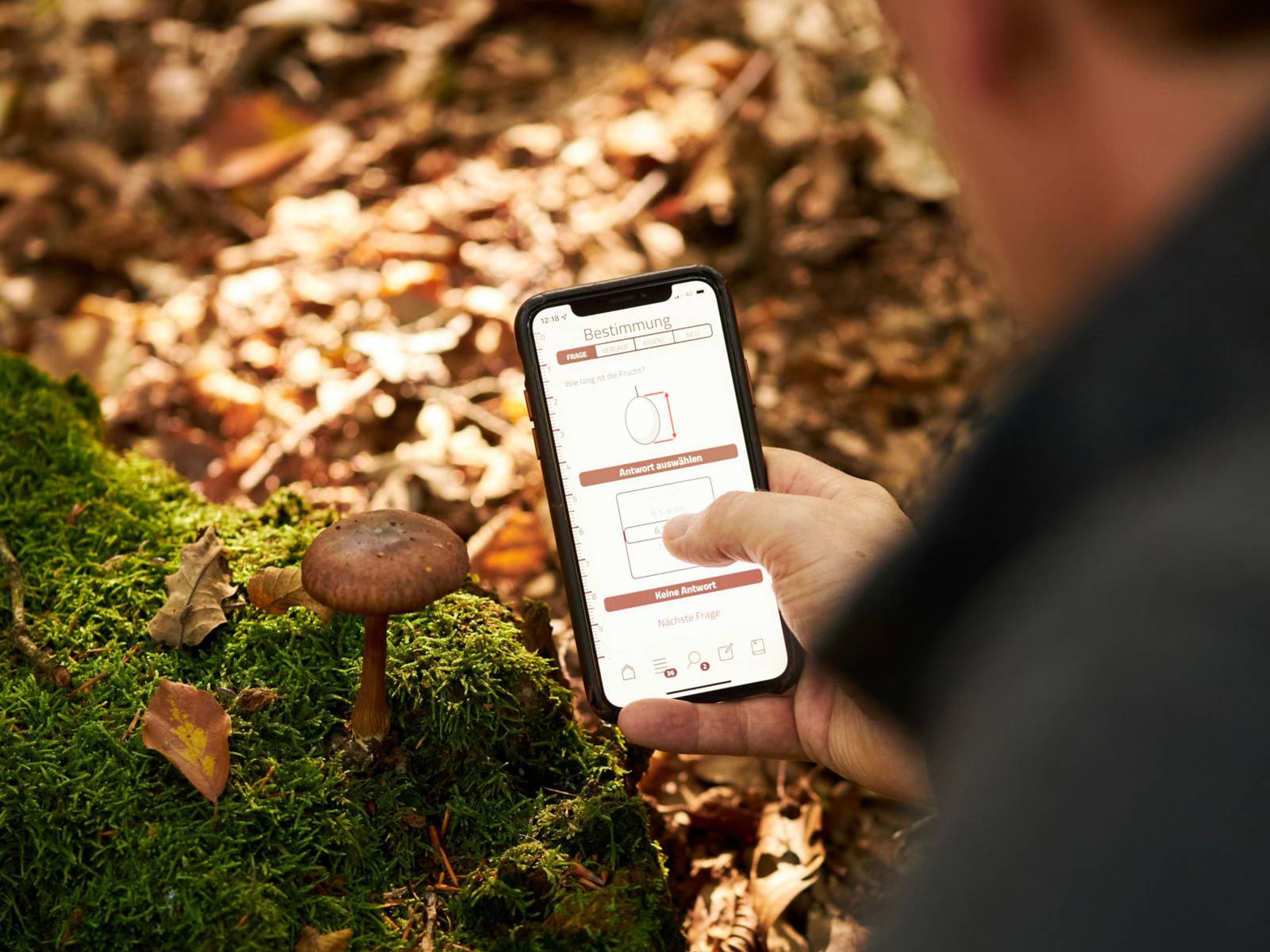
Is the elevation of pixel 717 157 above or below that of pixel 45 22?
below

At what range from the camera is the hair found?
85cm

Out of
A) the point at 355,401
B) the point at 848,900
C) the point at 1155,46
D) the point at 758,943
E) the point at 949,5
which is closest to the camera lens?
the point at 1155,46

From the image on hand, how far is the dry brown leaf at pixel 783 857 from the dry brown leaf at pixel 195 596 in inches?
59.6

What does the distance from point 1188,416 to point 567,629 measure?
243 cm

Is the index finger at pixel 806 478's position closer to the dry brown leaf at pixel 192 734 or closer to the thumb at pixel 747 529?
the thumb at pixel 747 529

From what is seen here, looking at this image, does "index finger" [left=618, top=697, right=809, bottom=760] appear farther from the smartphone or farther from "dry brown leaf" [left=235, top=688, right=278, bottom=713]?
"dry brown leaf" [left=235, top=688, right=278, bottom=713]

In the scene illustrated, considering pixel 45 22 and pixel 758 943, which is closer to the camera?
pixel 758 943

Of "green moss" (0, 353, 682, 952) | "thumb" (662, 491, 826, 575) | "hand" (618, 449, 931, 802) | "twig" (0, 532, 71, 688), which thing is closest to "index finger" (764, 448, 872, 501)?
"hand" (618, 449, 931, 802)

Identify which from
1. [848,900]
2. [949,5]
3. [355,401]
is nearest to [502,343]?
[355,401]

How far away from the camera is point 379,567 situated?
195 centimetres

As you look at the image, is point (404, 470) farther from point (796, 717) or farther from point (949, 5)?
point (949, 5)

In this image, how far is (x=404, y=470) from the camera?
137 inches

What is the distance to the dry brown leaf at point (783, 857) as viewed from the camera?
2535 mm

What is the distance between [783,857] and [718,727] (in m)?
0.52
